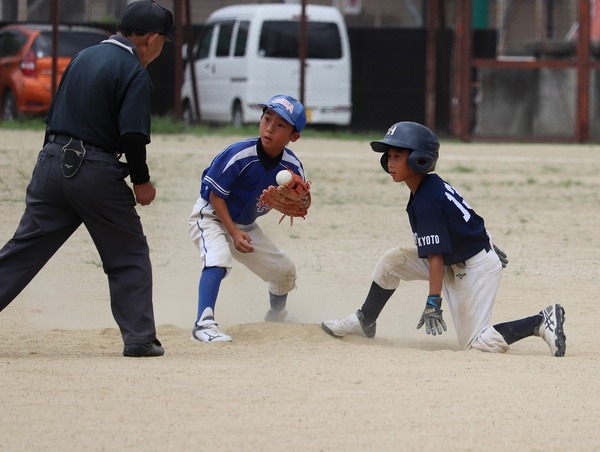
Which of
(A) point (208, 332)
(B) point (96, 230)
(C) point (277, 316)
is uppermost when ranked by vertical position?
(B) point (96, 230)

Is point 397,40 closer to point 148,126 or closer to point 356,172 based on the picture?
point 356,172

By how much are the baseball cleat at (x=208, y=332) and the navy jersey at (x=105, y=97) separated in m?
1.03

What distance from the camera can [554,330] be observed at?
19.6 ft

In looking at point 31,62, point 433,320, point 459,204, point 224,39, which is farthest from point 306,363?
point 224,39

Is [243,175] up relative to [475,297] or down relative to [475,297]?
up

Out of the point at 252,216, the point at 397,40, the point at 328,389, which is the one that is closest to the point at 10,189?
the point at 252,216

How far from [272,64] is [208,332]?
12.8 m

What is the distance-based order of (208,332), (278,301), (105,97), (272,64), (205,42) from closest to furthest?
(105,97)
(208,332)
(278,301)
(272,64)
(205,42)

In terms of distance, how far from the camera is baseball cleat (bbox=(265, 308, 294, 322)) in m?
7.12

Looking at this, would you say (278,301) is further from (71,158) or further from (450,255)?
(71,158)

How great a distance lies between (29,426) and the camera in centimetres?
440

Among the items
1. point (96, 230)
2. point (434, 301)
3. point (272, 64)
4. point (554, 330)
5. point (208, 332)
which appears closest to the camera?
point (96, 230)

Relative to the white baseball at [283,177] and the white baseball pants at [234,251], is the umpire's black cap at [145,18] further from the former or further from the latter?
the white baseball pants at [234,251]

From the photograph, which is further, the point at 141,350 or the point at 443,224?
the point at 443,224
